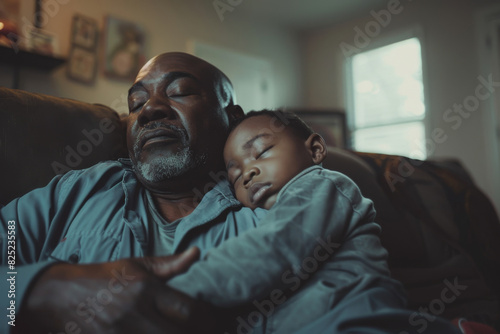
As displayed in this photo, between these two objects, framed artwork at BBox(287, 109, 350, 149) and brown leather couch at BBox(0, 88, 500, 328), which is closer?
brown leather couch at BBox(0, 88, 500, 328)

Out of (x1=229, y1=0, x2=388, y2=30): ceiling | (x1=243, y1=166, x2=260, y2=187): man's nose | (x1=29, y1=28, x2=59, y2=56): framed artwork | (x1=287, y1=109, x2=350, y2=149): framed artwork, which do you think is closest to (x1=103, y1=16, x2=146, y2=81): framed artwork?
(x1=29, y1=28, x2=59, y2=56): framed artwork

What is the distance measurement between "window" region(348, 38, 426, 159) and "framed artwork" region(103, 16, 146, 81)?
2461 millimetres

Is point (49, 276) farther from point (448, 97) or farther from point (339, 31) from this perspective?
point (339, 31)

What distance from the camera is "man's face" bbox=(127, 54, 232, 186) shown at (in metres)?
0.82

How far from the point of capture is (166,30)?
3.36 m

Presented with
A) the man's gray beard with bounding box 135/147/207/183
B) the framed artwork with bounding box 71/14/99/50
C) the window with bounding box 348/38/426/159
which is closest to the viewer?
the man's gray beard with bounding box 135/147/207/183

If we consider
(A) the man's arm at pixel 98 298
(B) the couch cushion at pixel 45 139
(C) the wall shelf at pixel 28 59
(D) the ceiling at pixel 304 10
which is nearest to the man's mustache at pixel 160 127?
(B) the couch cushion at pixel 45 139

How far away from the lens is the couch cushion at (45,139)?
86 cm

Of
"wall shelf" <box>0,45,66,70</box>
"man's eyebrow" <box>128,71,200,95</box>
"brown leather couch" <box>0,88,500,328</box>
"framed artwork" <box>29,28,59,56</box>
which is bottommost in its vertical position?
"brown leather couch" <box>0,88,500,328</box>

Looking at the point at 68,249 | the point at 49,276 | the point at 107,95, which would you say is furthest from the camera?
the point at 107,95

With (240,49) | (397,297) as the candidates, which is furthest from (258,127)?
(240,49)

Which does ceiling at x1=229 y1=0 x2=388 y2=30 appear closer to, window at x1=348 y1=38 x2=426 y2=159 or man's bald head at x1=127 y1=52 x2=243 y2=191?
window at x1=348 y1=38 x2=426 y2=159

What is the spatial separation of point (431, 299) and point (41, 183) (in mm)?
1087

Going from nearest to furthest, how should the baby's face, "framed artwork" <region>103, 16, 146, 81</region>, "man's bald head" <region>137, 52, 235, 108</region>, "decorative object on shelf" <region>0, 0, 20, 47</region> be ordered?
the baby's face, "man's bald head" <region>137, 52, 235, 108</region>, "decorative object on shelf" <region>0, 0, 20, 47</region>, "framed artwork" <region>103, 16, 146, 81</region>
